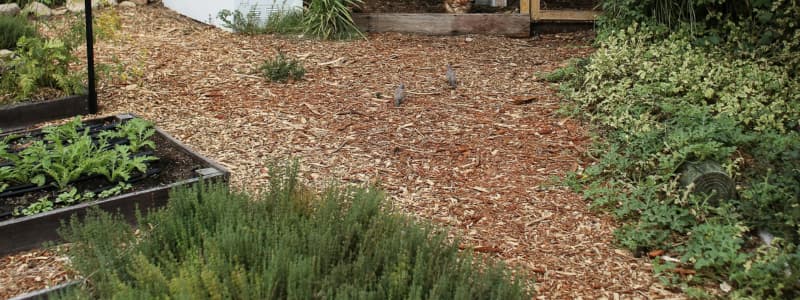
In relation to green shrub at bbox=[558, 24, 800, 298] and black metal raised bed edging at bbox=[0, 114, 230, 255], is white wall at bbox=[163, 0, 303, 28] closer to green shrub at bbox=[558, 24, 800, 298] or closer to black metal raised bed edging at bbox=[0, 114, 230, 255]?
green shrub at bbox=[558, 24, 800, 298]

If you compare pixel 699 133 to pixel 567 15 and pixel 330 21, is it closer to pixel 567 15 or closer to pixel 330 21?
pixel 567 15

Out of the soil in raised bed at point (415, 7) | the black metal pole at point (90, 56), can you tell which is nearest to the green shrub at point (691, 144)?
the soil in raised bed at point (415, 7)

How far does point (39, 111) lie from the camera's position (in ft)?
17.6

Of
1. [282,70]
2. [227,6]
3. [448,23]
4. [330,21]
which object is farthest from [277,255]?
[227,6]

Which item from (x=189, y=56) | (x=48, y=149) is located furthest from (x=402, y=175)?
Result: (x=189, y=56)

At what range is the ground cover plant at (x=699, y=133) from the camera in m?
3.66

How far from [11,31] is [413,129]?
379 cm

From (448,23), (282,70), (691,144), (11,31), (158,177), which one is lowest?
(158,177)

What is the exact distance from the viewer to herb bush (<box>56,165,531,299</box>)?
8.81 ft

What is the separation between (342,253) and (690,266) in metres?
1.79

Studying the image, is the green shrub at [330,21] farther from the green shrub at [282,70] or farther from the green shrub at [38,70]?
the green shrub at [38,70]

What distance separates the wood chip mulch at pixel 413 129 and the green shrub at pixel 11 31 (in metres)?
0.69

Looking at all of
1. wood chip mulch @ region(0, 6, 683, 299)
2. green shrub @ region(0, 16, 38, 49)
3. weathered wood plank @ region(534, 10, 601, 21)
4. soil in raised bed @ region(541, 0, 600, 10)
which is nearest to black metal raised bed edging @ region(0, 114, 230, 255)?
wood chip mulch @ region(0, 6, 683, 299)

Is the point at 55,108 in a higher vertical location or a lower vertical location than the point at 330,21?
lower
